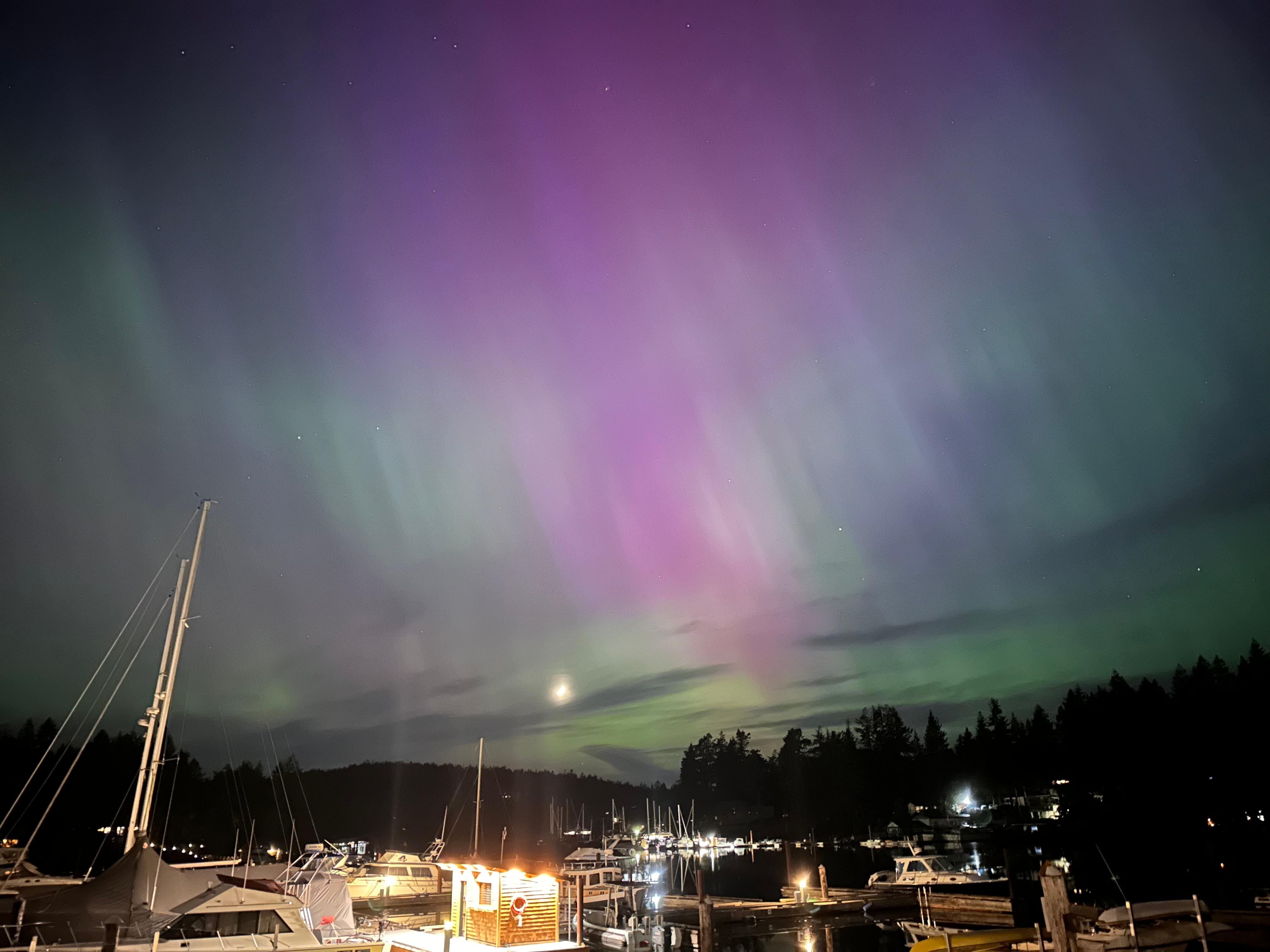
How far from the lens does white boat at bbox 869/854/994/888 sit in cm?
5000

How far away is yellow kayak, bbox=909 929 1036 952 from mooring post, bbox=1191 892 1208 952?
163 inches

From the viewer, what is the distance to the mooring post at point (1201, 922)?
70.5 ft

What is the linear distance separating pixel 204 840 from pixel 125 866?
10097 cm

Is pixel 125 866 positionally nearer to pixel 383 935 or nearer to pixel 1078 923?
pixel 383 935

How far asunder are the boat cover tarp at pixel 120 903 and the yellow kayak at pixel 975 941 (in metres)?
21.4

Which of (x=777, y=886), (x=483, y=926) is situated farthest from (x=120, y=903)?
(x=777, y=886)

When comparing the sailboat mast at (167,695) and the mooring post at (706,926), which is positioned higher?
the sailboat mast at (167,695)

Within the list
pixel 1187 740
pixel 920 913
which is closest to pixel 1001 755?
pixel 1187 740

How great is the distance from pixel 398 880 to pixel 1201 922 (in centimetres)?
4509

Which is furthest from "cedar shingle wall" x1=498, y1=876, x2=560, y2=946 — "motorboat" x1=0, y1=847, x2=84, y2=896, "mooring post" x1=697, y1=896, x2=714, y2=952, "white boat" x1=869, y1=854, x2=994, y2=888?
"white boat" x1=869, y1=854, x2=994, y2=888

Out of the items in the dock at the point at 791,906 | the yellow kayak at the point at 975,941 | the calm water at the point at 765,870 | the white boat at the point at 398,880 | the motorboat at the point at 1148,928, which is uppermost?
the motorboat at the point at 1148,928

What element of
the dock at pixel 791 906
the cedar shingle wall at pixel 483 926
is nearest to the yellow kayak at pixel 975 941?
the cedar shingle wall at pixel 483 926

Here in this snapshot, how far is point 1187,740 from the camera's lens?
103 meters

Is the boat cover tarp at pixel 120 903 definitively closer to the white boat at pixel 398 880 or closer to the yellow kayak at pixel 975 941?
the yellow kayak at pixel 975 941
